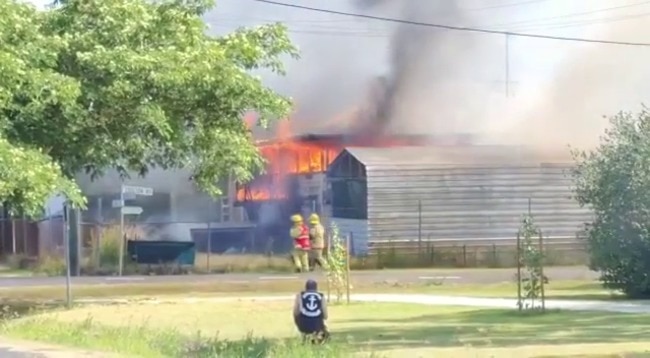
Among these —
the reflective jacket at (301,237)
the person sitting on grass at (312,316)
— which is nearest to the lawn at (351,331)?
the person sitting on grass at (312,316)

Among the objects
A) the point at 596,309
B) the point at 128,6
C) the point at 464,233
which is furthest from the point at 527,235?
the point at 464,233

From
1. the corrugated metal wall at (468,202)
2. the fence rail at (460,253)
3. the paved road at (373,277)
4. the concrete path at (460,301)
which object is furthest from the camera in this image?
the corrugated metal wall at (468,202)

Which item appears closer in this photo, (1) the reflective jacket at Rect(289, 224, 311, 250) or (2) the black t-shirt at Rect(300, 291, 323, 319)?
(2) the black t-shirt at Rect(300, 291, 323, 319)

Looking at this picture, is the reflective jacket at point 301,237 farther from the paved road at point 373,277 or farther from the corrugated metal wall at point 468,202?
the corrugated metal wall at point 468,202

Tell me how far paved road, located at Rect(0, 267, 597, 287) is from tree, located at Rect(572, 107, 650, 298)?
20.5 ft

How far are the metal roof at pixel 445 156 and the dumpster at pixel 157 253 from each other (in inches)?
244

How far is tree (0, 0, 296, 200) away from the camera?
18938mm

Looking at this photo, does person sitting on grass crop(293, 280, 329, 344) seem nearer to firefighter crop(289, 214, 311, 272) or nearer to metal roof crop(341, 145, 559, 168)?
firefighter crop(289, 214, 311, 272)

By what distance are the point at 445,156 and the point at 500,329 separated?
23271 millimetres

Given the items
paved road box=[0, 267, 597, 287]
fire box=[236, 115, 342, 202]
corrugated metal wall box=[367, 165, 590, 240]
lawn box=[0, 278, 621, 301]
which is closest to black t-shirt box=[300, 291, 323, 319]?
lawn box=[0, 278, 621, 301]

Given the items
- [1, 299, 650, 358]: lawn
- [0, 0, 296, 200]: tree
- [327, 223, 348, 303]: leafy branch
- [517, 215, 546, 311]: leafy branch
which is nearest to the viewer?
[1, 299, 650, 358]: lawn

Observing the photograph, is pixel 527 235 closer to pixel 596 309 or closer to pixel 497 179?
pixel 596 309

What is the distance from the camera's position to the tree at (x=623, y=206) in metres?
24.0

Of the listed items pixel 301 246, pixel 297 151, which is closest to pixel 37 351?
pixel 301 246
